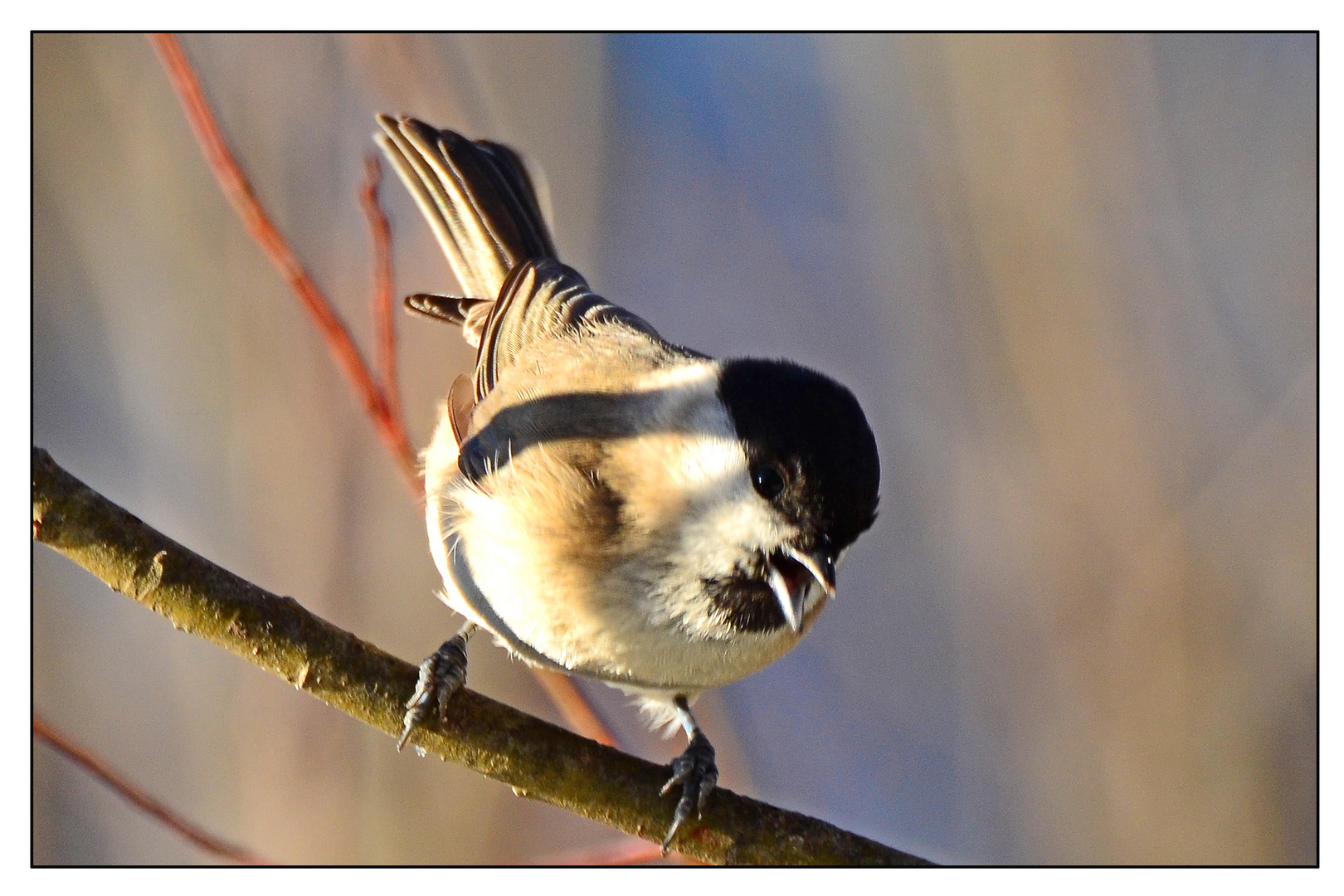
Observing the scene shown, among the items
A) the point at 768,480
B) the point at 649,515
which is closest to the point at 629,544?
the point at 649,515

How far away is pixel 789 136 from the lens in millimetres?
2148

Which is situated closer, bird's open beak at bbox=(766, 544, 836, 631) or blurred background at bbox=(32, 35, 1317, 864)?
bird's open beak at bbox=(766, 544, 836, 631)

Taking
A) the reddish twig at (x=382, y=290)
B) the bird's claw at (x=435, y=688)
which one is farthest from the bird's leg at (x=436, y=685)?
the reddish twig at (x=382, y=290)

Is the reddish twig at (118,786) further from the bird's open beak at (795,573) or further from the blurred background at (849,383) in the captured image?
the bird's open beak at (795,573)

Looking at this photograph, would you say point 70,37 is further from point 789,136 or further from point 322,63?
point 789,136

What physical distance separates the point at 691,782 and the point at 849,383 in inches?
44.1

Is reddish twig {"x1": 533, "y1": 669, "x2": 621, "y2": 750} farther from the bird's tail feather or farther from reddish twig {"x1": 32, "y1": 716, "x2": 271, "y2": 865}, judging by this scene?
the bird's tail feather

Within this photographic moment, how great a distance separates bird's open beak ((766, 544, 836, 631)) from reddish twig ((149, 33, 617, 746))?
383mm

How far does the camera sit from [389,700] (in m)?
1.27

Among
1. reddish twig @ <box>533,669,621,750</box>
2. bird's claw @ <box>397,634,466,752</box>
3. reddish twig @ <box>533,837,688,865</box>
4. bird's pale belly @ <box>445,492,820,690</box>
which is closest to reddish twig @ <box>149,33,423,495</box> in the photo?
bird's pale belly @ <box>445,492,820,690</box>

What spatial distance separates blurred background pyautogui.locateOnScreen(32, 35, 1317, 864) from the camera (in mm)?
→ 1750

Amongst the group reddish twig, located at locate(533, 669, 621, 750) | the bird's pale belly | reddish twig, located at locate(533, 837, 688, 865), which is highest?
the bird's pale belly

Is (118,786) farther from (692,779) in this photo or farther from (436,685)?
(692,779)

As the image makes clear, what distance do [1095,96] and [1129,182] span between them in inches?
7.1
